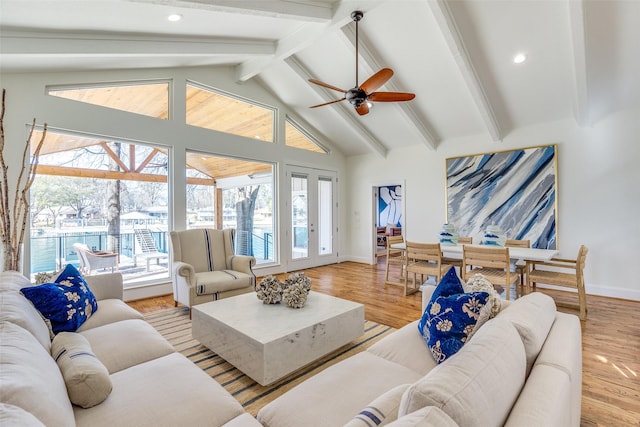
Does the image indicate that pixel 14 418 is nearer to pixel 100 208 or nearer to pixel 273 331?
pixel 273 331

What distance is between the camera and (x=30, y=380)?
Result: 938mm

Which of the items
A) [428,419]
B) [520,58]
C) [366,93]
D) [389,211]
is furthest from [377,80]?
[389,211]

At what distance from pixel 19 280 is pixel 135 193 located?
8.10 feet

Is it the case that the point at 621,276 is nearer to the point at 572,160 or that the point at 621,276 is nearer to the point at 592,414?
the point at 572,160

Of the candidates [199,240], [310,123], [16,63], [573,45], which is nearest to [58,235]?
[199,240]

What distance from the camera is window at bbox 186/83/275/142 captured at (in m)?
4.79

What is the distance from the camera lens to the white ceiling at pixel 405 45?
286cm

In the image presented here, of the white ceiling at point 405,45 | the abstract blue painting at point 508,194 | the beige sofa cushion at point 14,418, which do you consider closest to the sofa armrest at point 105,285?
the white ceiling at point 405,45

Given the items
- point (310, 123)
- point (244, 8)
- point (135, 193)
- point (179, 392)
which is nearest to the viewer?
point (179, 392)

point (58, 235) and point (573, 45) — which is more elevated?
point (573, 45)

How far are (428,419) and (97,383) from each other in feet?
4.37

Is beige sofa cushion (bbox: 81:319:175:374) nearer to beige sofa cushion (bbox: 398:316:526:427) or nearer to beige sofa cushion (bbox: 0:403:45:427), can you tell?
beige sofa cushion (bbox: 0:403:45:427)

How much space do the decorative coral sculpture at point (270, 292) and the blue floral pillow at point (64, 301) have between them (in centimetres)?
128

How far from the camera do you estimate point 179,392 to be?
4.37ft
